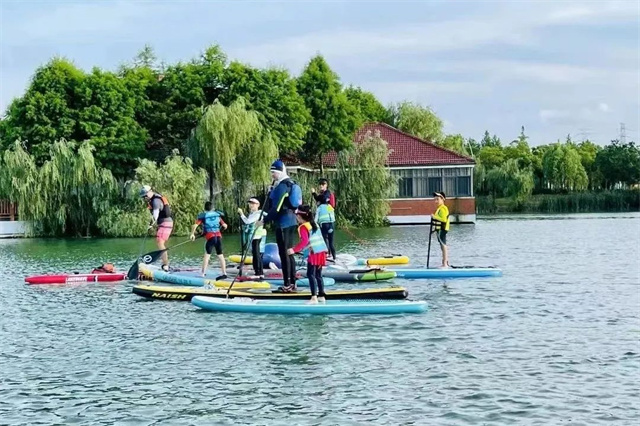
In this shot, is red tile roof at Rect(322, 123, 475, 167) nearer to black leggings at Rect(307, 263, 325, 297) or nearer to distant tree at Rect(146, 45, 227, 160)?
distant tree at Rect(146, 45, 227, 160)

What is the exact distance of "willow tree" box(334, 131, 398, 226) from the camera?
49750mm

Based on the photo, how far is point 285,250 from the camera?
1566 cm

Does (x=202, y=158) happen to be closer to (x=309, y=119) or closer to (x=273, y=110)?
(x=273, y=110)

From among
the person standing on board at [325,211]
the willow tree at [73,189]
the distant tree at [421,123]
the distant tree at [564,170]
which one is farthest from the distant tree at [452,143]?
the person standing on board at [325,211]

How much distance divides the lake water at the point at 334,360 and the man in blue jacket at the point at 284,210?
180 cm

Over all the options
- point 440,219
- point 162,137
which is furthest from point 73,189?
point 440,219

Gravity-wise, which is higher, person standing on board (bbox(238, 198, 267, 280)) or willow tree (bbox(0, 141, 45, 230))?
willow tree (bbox(0, 141, 45, 230))

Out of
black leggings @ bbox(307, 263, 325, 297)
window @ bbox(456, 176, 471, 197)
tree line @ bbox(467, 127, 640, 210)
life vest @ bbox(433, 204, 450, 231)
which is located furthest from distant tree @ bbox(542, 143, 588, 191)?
black leggings @ bbox(307, 263, 325, 297)

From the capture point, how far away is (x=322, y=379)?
9992mm

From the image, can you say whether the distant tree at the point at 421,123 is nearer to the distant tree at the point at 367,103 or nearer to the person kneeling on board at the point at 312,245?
the distant tree at the point at 367,103

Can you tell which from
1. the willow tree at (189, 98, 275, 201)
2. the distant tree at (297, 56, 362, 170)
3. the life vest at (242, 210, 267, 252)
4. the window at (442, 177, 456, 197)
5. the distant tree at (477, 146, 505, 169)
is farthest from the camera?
the distant tree at (477, 146, 505, 169)

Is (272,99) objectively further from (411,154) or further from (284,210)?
(284,210)

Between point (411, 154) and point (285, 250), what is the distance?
1668 inches

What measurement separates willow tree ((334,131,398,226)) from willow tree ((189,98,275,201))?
830 centimetres
